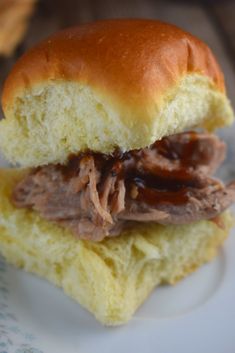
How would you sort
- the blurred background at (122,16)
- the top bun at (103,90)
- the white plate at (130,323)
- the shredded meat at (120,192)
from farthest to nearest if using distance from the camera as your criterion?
the blurred background at (122,16) < the shredded meat at (120,192) < the white plate at (130,323) < the top bun at (103,90)

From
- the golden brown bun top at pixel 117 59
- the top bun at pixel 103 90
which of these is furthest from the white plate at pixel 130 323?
the golden brown bun top at pixel 117 59

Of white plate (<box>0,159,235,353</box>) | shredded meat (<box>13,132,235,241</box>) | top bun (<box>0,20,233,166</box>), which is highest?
top bun (<box>0,20,233,166</box>)

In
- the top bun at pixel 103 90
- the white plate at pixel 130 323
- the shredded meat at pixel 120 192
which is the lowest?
the white plate at pixel 130 323

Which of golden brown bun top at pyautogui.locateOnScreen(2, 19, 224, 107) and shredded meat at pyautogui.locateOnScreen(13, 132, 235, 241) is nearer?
golden brown bun top at pyautogui.locateOnScreen(2, 19, 224, 107)

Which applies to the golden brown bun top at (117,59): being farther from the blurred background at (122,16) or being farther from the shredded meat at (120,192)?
the blurred background at (122,16)

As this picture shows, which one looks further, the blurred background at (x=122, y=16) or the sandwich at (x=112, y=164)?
the blurred background at (x=122, y=16)

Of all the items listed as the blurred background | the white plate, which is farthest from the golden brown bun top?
the blurred background

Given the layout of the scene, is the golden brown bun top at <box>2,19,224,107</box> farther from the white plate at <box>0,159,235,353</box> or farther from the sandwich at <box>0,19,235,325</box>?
the white plate at <box>0,159,235,353</box>
